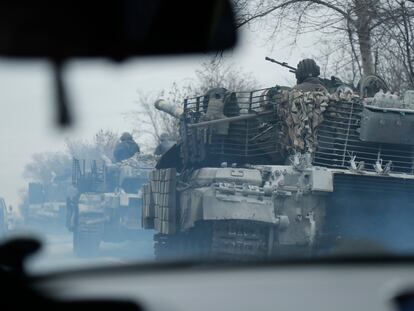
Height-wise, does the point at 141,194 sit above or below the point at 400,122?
below

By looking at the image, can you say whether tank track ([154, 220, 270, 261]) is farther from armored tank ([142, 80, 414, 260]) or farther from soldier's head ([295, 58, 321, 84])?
soldier's head ([295, 58, 321, 84])

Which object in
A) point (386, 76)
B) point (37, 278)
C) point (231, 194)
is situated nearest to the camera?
point (37, 278)

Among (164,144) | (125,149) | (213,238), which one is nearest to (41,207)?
(213,238)

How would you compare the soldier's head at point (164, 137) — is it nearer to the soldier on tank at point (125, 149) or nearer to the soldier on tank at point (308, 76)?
the soldier on tank at point (125, 149)

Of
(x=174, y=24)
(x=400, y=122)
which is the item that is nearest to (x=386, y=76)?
(x=400, y=122)

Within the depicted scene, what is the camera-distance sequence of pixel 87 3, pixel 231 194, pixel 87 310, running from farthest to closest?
pixel 231 194 < pixel 87 3 < pixel 87 310

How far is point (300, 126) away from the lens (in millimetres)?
12117

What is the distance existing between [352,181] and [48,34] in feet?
33.2

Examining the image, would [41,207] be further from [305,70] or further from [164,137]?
[164,137]

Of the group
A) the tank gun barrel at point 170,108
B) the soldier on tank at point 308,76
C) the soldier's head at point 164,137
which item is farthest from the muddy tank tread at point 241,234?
the soldier's head at point 164,137

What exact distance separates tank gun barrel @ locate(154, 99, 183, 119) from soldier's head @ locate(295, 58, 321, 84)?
1840 mm

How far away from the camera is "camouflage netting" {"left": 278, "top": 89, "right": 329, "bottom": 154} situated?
473 inches

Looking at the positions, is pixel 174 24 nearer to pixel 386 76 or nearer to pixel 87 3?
pixel 87 3

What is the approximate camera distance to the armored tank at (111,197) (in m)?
14.0
